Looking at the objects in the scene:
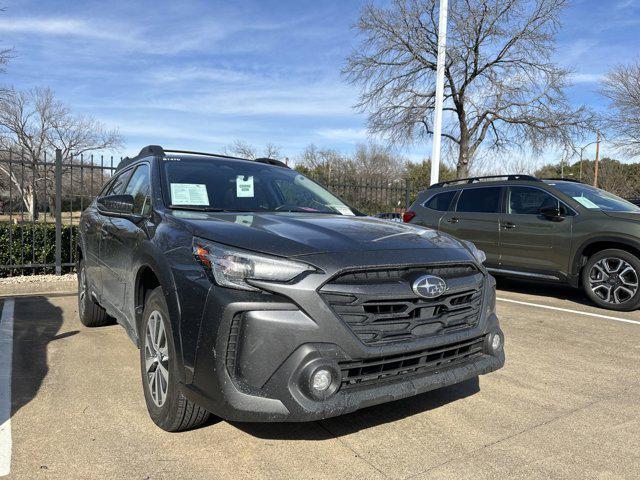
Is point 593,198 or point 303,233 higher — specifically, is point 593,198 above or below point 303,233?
above

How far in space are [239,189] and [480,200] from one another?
17.2ft

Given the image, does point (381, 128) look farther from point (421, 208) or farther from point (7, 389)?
point (7, 389)

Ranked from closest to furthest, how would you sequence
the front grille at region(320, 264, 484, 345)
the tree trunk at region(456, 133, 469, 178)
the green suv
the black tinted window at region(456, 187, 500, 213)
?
the front grille at region(320, 264, 484, 345), the green suv, the black tinted window at region(456, 187, 500, 213), the tree trunk at region(456, 133, 469, 178)

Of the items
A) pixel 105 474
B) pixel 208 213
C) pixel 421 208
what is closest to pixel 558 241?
pixel 421 208

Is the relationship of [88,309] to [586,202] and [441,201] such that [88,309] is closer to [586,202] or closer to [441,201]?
[441,201]

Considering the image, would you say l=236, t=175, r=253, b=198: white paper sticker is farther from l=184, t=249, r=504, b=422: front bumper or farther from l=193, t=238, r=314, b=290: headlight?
l=184, t=249, r=504, b=422: front bumper

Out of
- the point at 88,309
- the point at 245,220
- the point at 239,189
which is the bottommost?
the point at 88,309

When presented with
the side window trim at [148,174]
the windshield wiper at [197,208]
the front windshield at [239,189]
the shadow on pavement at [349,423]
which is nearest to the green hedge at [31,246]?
the side window trim at [148,174]

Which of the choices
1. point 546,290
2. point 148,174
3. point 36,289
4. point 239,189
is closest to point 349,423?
point 239,189

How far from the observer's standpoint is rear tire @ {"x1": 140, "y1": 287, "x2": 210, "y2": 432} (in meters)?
2.67

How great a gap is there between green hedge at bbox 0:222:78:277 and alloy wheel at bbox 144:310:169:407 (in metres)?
6.06

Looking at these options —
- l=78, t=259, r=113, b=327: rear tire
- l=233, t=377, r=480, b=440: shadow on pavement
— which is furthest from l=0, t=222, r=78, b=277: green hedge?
l=233, t=377, r=480, b=440: shadow on pavement

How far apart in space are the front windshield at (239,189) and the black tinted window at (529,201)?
4.15 meters

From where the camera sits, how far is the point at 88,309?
5.10 metres
